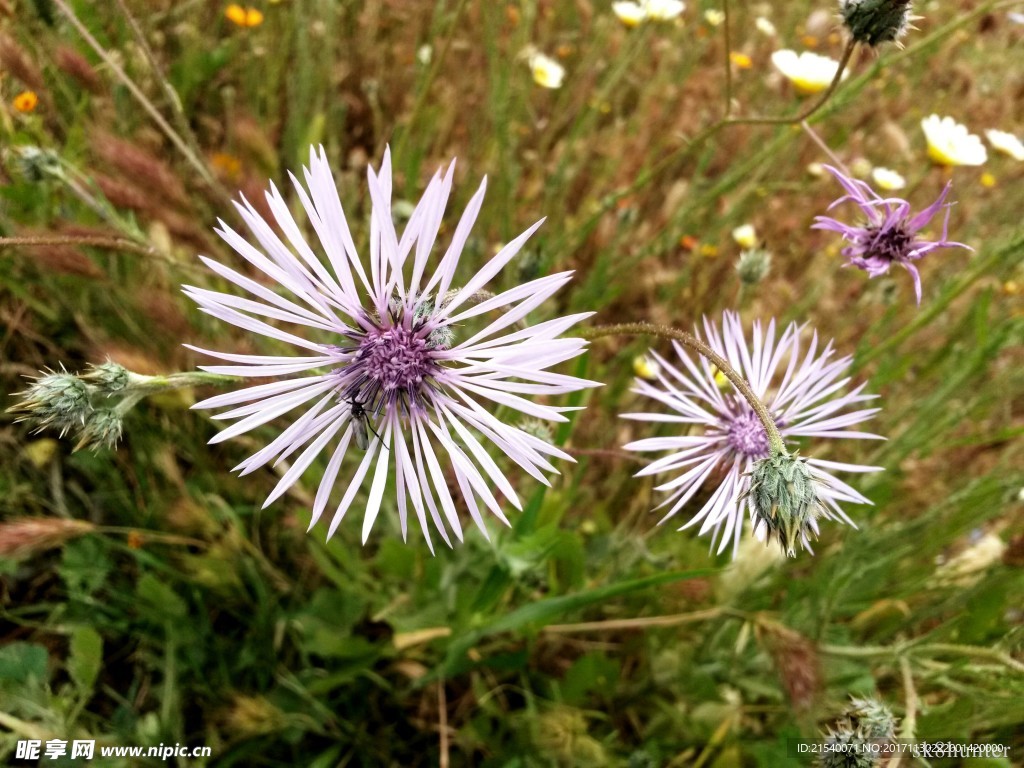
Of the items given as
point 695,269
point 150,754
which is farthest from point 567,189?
point 150,754

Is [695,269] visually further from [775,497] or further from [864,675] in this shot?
[775,497]

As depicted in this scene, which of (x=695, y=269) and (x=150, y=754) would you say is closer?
(x=150, y=754)

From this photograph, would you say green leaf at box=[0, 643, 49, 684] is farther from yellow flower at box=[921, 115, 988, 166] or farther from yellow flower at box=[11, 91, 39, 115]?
yellow flower at box=[921, 115, 988, 166]

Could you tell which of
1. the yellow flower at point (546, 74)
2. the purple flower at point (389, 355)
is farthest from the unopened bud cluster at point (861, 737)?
the yellow flower at point (546, 74)

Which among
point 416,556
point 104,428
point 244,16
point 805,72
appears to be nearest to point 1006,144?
point 805,72

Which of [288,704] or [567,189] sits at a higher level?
[567,189]

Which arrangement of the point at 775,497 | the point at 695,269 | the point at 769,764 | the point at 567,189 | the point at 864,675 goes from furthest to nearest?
the point at 567,189, the point at 695,269, the point at 864,675, the point at 769,764, the point at 775,497

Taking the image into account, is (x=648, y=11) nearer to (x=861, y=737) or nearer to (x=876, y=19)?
(x=876, y=19)

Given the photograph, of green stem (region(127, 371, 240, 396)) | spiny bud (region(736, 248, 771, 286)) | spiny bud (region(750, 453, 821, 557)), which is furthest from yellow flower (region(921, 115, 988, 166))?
green stem (region(127, 371, 240, 396))
